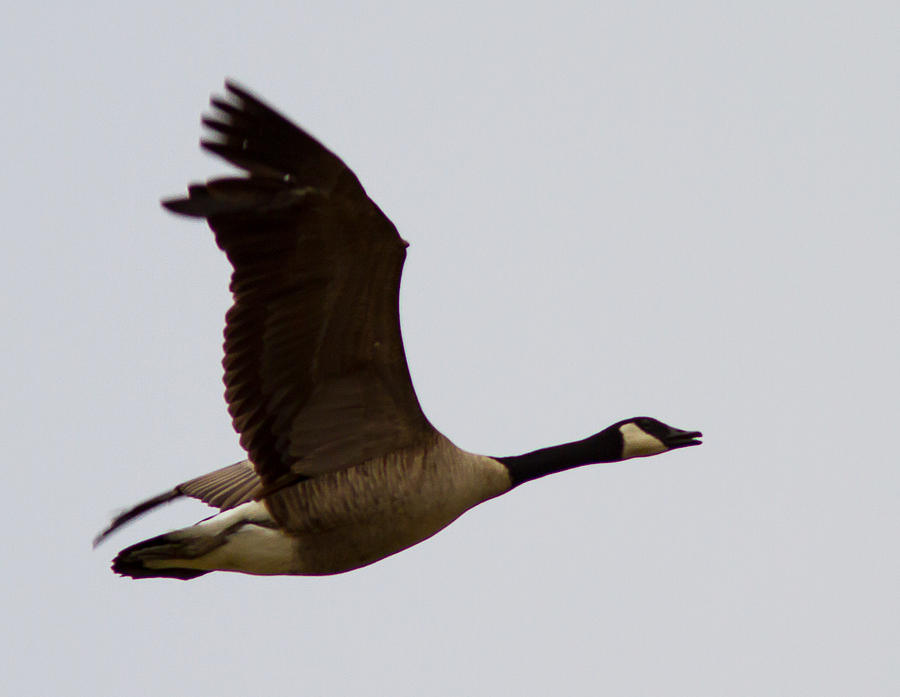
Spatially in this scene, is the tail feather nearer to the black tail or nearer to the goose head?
the black tail

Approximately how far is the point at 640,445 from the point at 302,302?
3.13 m

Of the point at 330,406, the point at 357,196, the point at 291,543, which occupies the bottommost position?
the point at 291,543

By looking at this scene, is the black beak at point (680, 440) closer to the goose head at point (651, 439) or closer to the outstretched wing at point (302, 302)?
the goose head at point (651, 439)

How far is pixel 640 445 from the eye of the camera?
1001 cm

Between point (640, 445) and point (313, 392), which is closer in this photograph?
point (313, 392)

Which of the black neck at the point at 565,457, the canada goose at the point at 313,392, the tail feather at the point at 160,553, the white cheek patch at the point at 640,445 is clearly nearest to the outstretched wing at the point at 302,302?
the canada goose at the point at 313,392

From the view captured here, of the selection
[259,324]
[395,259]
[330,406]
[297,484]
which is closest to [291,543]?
[297,484]

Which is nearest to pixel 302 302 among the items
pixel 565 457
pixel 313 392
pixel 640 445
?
pixel 313 392

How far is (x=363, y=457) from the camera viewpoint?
878cm

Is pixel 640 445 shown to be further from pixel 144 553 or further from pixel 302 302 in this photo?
pixel 144 553

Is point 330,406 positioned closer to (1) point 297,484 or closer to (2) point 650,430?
(1) point 297,484

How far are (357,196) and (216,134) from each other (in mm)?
832

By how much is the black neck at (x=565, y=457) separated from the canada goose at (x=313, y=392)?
40mm

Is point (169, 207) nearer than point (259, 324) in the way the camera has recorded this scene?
Yes
